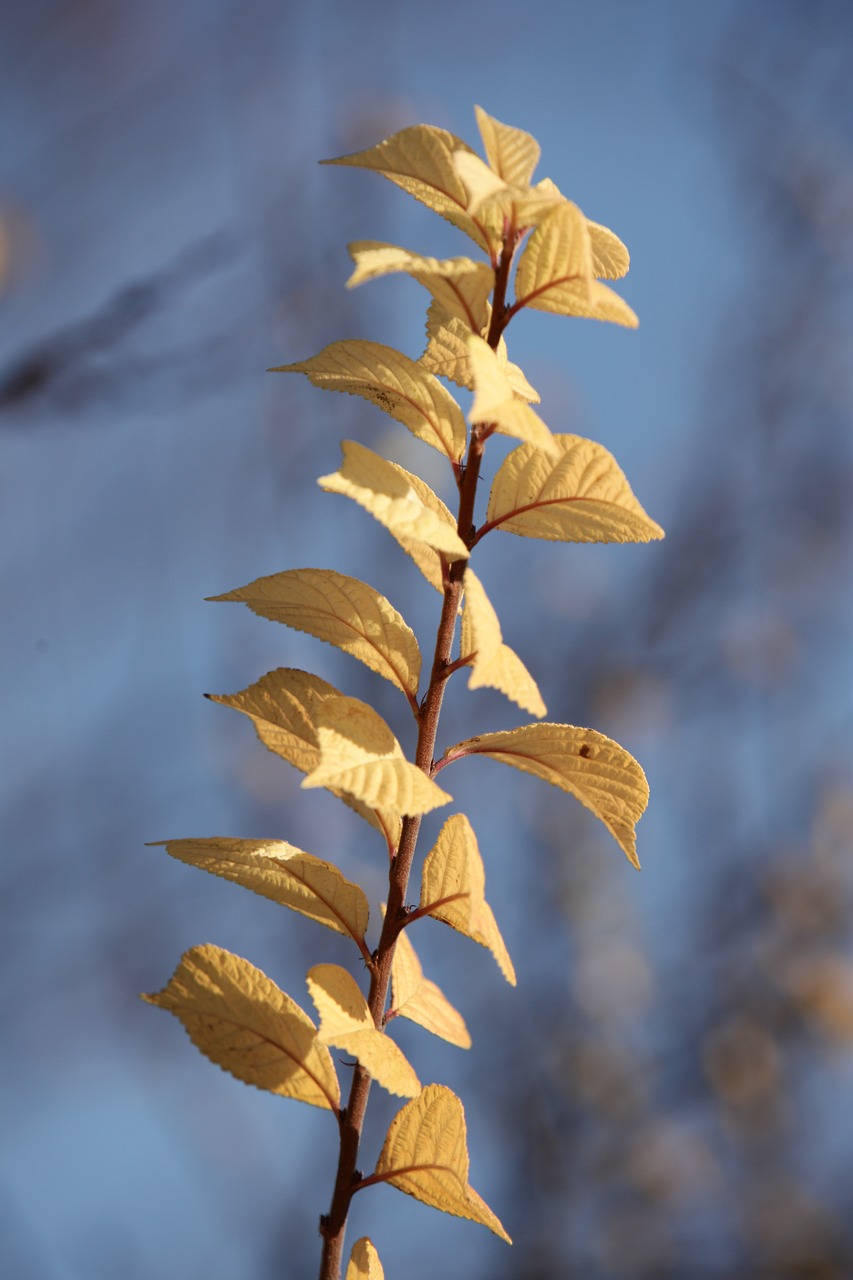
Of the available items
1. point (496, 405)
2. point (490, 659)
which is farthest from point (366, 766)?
point (496, 405)

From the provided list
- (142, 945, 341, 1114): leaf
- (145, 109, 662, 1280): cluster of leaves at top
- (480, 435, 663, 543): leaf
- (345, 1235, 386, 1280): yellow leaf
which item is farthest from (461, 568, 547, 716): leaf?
(345, 1235, 386, 1280): yellow leaf

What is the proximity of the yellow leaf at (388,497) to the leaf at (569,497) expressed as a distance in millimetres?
89

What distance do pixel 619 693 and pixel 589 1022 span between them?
4.76 ft

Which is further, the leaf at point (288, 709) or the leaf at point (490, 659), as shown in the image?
the leaf at point (288, 709)

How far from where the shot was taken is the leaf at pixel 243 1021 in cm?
62

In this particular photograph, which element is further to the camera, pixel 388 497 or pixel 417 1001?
pixel 417 1001

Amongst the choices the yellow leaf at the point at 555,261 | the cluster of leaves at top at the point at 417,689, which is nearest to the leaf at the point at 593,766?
the cluster of leaves at top at the point at 417,689

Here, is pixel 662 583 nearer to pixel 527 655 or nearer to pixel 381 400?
pixel 527 655

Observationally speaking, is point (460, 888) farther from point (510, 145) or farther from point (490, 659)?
point (510, 145)

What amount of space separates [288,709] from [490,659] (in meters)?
0.16

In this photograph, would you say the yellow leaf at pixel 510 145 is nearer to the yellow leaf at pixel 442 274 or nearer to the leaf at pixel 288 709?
the yellow leaf at pixel 442 274

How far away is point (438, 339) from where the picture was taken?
2.55 ft

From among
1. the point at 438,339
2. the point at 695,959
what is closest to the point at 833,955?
the point at 695,959

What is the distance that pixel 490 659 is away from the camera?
1.96ft
